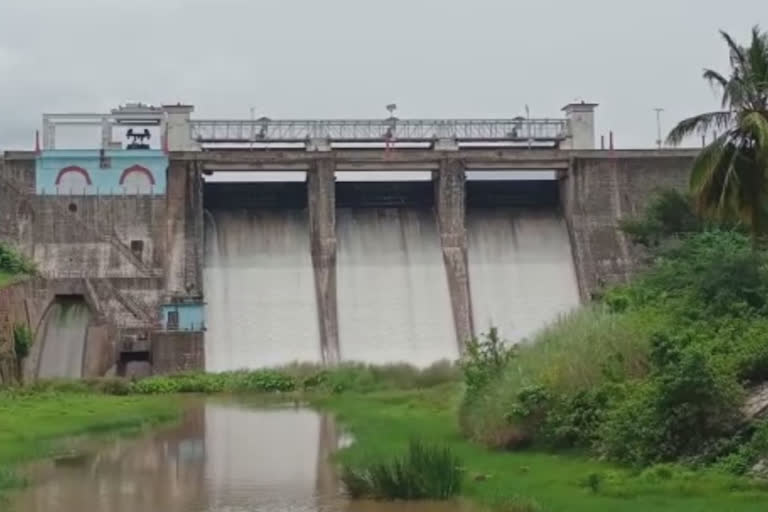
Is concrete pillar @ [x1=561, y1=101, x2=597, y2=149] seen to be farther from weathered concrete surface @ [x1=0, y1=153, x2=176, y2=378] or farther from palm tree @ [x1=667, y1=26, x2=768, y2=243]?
palm tree @ [x1=667, y1=26, x2=768, y2=243]

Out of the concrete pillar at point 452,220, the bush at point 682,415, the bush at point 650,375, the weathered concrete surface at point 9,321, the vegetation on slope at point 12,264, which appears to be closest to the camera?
the bush at point 682,415

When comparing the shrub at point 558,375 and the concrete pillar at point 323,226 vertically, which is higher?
the concrete pillar at point 323,226

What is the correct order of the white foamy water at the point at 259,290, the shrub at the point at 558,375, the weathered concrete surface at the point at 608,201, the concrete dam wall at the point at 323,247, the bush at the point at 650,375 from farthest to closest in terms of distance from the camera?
the weathered concrete surface at the point at 608,201, the concrete dam wall at the point at 323,247, the white foamy water at the point at 259,290, the shrub at the point at 558,375, the bush at the point at 650,375

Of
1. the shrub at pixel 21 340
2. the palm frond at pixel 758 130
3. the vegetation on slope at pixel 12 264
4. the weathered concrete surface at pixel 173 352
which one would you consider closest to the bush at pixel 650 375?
the palm frond at pixel 758 130

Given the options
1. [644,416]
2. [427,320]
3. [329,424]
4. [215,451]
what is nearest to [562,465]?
[644,416]

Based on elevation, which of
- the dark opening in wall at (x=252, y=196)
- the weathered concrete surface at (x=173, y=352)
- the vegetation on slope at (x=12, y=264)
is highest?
the dark opening in wall at (x=252, y=196)

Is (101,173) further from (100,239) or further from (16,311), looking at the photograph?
(16,311)

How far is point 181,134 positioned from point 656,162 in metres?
19.8

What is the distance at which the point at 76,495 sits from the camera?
20484mm

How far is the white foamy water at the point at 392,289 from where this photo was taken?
1964 inches

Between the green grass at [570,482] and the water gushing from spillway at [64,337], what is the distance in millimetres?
22875

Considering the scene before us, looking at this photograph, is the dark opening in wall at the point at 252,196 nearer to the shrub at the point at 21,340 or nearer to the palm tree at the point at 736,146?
the shrub at the point at 21,340

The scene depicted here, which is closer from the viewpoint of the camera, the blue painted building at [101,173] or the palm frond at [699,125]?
the palm frond at [699,125]

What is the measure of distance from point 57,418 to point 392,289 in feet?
70.0
